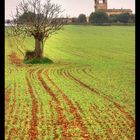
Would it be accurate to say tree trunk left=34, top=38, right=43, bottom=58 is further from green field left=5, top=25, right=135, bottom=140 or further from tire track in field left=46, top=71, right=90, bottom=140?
tire track in field left=46, top=71, right=90, bottom=140

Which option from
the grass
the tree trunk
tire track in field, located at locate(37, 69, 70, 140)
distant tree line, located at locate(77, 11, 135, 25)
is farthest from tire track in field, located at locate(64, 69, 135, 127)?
distant tree line, located at locate(77, 11, 135, 25)

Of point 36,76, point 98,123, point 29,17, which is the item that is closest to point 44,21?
point 29,17

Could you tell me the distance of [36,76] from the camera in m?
17.3

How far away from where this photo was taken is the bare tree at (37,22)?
24.6 metres

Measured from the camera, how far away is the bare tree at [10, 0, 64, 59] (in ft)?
80.7

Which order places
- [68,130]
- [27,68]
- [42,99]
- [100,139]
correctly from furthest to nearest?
[27,68] → [42,99] → [68,130] → [100,139]

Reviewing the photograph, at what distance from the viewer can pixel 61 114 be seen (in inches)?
398

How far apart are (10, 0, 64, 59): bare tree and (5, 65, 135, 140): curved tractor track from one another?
9.57 m

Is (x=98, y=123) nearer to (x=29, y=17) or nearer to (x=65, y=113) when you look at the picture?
(x=65, y=113)

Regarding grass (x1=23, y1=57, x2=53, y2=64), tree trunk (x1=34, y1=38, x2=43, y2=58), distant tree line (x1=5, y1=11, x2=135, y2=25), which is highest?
distant tree line (x1=5, y1=11, x2=135, y2=25)

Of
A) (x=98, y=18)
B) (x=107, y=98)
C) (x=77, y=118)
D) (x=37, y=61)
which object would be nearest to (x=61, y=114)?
(x=77, y=118)

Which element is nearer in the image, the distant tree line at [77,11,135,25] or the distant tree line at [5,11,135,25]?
the distant tree line at [5,11,135,25]

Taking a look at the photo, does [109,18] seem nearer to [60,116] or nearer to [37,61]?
[37,61]

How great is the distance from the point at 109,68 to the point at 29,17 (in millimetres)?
7990
